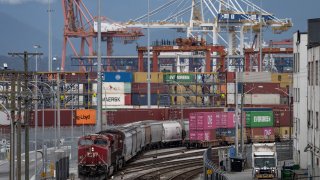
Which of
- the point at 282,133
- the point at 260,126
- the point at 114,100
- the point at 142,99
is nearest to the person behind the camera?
the point at 260,126

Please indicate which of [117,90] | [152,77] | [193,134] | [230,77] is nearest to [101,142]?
[193,134]

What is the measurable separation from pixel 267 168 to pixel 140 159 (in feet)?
87.2

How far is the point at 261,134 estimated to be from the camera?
95.8 m

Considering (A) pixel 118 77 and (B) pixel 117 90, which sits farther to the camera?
(B) pixel 117 90

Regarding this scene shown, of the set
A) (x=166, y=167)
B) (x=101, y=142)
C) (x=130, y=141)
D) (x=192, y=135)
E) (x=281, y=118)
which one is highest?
(x=281, y=118)

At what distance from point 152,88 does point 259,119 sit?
4778 cm

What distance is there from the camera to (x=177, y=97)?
143625 mm

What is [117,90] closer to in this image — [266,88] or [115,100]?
[115,100]

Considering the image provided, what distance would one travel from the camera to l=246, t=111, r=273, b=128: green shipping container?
9381cm

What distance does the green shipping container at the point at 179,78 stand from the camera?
13775 cm

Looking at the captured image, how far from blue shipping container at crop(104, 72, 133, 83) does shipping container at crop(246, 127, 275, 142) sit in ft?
151

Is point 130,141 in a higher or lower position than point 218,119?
lower

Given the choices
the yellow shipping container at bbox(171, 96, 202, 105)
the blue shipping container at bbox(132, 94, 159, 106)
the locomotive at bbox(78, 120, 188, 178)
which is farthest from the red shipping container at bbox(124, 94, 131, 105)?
the locomotive at bbox(78, 120, 188, 178)

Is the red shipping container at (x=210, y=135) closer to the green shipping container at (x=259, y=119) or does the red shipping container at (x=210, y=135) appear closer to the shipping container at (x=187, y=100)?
the green shipping container at (x=259, y=119)
